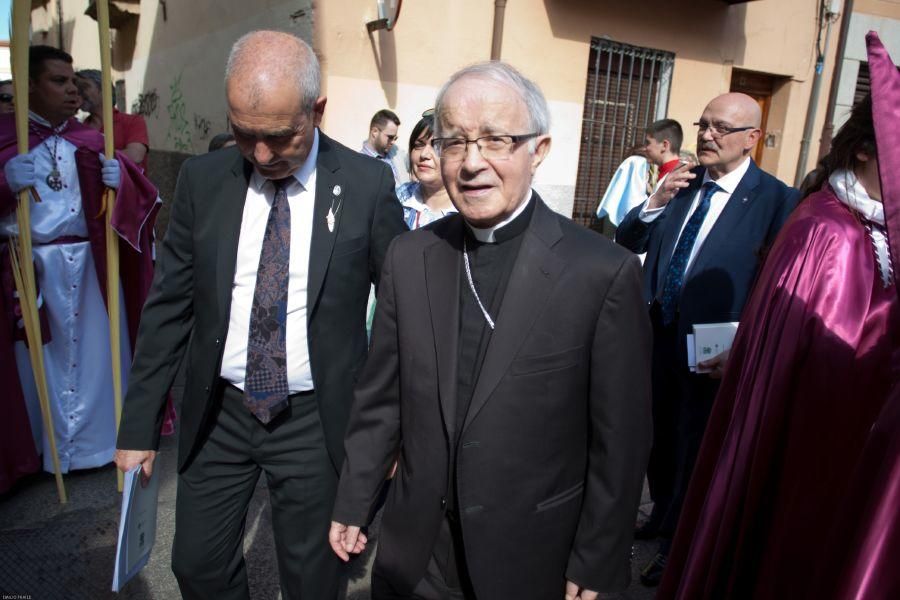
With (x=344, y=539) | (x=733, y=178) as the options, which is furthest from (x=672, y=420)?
(x=344, y=539)

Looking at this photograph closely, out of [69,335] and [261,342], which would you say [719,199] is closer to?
[261,342]

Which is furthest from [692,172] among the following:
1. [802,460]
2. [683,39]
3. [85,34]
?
[85,34]

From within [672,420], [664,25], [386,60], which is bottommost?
[672,420]

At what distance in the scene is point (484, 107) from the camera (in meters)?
1.57

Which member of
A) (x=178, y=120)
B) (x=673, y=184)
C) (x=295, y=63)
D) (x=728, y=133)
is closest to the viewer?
(x=295, y=63)

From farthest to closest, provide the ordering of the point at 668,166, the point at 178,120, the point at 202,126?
the point at 178,120
the point at 202,126
the point at 668,166

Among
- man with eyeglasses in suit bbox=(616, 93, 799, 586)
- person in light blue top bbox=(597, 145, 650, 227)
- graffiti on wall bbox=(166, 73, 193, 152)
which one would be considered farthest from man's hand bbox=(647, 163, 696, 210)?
graffiti on wall bbox=(166, 73, 193, 152)

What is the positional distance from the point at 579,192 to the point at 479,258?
622cm

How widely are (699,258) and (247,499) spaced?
2.13 metres

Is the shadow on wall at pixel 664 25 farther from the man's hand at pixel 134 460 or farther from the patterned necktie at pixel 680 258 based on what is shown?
the man's hand at pixel 134 460

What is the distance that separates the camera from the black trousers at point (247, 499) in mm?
2084

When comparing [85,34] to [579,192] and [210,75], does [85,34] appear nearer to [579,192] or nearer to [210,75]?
[210,75]

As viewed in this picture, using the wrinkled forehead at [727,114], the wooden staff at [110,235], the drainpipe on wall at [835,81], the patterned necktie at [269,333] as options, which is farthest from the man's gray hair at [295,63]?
the drainpipe on wall at [835,81]

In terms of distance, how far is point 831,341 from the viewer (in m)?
1.87
